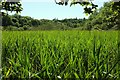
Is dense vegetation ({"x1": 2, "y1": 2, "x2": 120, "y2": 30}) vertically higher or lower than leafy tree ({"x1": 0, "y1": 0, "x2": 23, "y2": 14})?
lower

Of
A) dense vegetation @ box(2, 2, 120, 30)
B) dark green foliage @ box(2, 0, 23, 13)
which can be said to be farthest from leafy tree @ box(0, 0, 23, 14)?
dense vegetation @ box(2, 2, 120, 30)

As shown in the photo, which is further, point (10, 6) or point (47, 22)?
point (47, 22)

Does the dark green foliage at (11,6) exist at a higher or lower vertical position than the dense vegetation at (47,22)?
higher

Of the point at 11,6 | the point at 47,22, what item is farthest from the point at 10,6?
the point at 47,22

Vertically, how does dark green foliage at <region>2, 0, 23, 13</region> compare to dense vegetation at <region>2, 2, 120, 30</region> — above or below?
above

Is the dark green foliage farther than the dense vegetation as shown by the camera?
No

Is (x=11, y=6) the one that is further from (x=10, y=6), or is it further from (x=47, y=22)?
(x=47, y=22)

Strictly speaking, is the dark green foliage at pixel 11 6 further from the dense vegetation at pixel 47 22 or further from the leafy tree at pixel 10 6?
the dense vegetation at pixel 47 22

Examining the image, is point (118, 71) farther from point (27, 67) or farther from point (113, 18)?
point (113, 18)

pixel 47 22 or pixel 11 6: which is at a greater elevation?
pixel 11 6

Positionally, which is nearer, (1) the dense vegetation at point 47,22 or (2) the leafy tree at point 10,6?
(2) the leafy tree at point 10,6

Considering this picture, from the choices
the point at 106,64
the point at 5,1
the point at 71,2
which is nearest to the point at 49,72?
the point at 106,64

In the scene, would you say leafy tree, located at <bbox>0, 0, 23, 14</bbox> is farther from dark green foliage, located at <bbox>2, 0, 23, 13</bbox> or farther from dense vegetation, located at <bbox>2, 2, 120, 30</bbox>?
dense vegetation, located at <bbox>2, 2, 120, 30</bbox>

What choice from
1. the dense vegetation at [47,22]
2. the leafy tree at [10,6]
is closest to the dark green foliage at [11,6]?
the leafy tree at [10,6]
